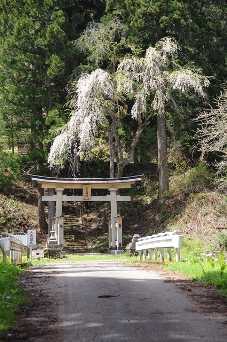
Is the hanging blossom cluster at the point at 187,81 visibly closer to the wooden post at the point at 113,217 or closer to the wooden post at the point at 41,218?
the wooden post at the point at 113,217

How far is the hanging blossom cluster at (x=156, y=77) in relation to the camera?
90.6 ft

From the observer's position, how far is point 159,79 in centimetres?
2802

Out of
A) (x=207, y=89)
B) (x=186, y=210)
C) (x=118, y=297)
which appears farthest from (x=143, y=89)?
(x=118, y=297)

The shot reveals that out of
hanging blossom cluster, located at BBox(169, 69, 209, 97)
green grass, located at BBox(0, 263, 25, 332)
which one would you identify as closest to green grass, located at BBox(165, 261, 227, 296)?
green grass, located at BBox(0, 263, 25, 332)

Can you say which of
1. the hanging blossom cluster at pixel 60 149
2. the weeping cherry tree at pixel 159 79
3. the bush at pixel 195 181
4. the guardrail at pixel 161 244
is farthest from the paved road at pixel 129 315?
the bush at pixel 195 181

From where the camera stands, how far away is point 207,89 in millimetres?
30312

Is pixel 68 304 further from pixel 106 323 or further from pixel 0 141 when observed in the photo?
pixel 0 141

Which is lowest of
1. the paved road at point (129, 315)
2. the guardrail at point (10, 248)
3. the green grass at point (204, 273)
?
the paved road at point (129, 315)

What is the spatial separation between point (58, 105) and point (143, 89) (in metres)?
4.70

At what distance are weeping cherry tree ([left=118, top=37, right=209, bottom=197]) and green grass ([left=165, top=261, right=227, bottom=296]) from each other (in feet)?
48.1

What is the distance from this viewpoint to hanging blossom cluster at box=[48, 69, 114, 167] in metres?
28.3

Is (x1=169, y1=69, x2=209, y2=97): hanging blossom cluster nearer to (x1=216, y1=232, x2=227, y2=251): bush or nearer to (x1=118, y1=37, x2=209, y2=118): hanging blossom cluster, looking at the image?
(x1=118, y1=37, x2=209, y2=118): hanging blossom cluster

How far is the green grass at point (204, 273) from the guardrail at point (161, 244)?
51 centimetres

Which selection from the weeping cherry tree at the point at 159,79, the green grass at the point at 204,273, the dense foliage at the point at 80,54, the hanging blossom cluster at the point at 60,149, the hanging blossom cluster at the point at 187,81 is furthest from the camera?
the dense foliage at the point at 80,54
